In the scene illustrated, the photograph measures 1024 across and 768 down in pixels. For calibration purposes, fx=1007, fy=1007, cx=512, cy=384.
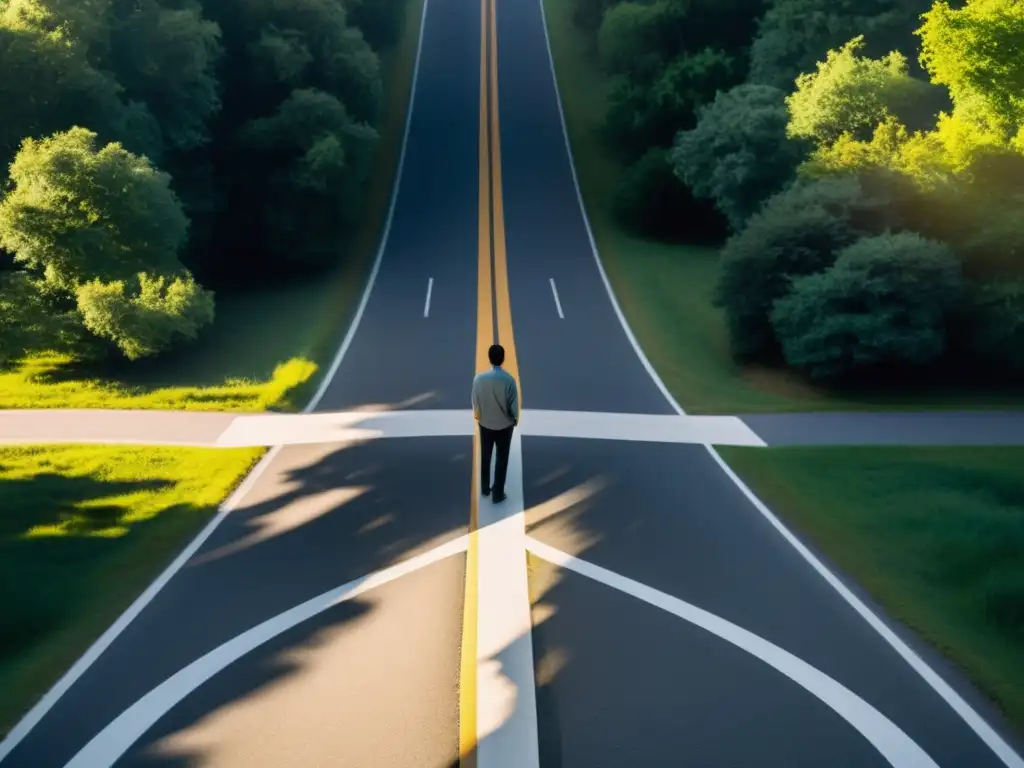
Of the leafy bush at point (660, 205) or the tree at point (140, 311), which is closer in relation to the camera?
the tree at point (140, 311)

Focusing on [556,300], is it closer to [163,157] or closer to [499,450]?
[163,157]

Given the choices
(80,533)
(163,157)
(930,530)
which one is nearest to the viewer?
(80,533)

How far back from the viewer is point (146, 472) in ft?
39.5

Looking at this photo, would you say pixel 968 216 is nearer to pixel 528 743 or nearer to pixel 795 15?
pixel 795 15

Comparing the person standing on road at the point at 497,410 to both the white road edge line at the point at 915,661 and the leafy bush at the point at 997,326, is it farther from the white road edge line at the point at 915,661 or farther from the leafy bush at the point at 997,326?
the leafy bush at the point at 997,326

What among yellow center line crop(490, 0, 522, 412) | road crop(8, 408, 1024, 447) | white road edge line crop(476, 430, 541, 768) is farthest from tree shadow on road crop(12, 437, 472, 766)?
yellow center line crop(490, 0, 522, 412)

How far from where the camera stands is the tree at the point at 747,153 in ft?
83.6

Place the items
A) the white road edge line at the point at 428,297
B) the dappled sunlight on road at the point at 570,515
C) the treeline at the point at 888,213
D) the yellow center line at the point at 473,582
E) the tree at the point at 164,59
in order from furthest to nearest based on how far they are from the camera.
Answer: the tree at the point at 164,59 < the white road edge line at the point at 428,297 < the treeline at the point at 888,213 < the dappled sunlight on road at the point at 570,515 < the yellow center line at the point at 473,582

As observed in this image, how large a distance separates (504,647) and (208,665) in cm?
219

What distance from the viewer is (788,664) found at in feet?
24.6

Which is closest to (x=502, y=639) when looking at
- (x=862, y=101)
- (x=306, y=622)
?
(x=306, y=622)

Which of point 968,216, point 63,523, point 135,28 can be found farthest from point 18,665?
point 135,28

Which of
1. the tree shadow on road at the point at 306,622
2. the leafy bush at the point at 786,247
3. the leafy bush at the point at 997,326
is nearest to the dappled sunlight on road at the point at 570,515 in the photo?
the tree shadow on road at the point at 306,622

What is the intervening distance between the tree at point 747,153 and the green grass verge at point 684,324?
2.37m
